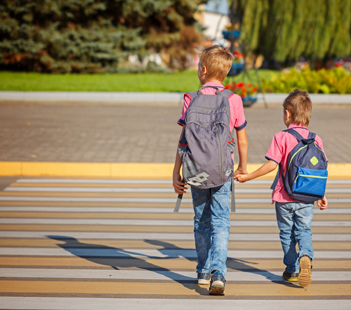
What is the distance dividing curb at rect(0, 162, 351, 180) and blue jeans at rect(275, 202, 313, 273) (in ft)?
12.5

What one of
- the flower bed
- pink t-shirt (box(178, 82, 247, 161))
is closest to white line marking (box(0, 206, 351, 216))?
pink t-shirt (box(178, 82, 247, 161))

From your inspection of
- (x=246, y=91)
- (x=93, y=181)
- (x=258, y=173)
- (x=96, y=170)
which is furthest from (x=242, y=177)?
(x=246, y=91)

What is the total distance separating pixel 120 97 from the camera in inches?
640

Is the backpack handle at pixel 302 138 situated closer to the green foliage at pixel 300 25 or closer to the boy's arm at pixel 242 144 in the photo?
the boy's arm at pixel 242 144

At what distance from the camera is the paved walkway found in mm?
8047

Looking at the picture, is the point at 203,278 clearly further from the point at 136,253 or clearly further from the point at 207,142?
the point at 207,142

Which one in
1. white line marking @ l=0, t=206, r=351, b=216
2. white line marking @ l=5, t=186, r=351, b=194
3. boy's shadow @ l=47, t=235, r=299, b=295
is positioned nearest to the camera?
boy's shadow @ l=47, t=235, r=299, b=295

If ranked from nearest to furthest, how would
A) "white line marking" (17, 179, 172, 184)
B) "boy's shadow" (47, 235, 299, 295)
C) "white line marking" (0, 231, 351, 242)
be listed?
1. "boy's shadow" (47, 235, 299, 295)
2. "white line marking" (0, 231, 351, 242)
3. "white line marking" (17, 179, 172, 184)

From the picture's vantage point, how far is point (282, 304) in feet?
10.1

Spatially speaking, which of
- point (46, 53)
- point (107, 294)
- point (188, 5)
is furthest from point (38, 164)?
point (188, 5)

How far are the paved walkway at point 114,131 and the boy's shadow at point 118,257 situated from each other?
11.3 feet

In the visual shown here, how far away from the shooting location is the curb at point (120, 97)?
1593 centimetres

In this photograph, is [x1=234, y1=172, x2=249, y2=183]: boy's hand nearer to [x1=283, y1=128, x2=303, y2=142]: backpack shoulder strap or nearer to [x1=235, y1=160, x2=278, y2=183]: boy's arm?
[x1=235, y1=160, x2=278, y2=183]: boy's arm


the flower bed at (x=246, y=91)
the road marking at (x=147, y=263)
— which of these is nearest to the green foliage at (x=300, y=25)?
the flower bed at (x=246, y=91)
